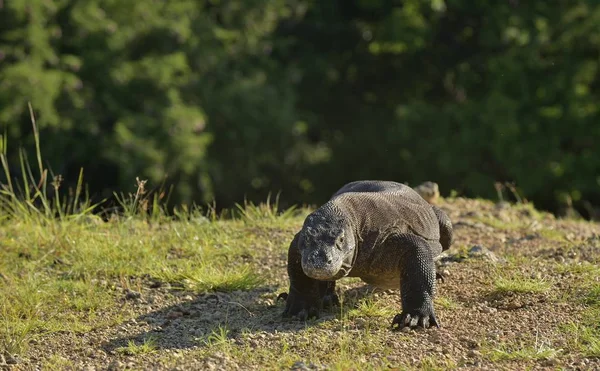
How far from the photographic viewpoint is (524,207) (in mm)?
10195

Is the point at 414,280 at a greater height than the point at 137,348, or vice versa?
the point at 414,280

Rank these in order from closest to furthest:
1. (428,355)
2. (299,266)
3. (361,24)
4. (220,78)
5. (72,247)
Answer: (428,355) → (299,266) → (72,247) → (220,78) → (361,24)

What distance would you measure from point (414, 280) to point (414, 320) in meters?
0.25

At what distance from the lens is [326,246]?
5.63m

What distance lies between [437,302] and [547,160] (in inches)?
568

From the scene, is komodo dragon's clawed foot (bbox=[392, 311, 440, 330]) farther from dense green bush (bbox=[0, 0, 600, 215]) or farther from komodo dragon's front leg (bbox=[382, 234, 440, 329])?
dense green bush (bbox=[0, 0, 600, 215])

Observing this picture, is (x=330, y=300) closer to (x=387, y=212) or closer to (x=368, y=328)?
(x=368, y=328)

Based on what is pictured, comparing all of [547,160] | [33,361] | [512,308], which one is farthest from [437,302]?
[547,160]

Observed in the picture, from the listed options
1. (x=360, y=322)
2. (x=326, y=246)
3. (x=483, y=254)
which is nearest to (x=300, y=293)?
(x=360, y=322)

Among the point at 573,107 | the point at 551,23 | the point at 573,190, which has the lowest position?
the point at 573,190

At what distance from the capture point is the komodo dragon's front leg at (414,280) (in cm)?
580

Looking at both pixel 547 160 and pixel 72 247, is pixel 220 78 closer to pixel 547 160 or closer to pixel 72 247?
pixel 547 160

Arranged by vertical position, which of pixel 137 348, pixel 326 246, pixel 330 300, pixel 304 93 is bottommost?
pixel 304 93

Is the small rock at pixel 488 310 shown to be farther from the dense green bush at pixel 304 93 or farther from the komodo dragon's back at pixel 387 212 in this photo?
the dense green bush at pixel 304 93
